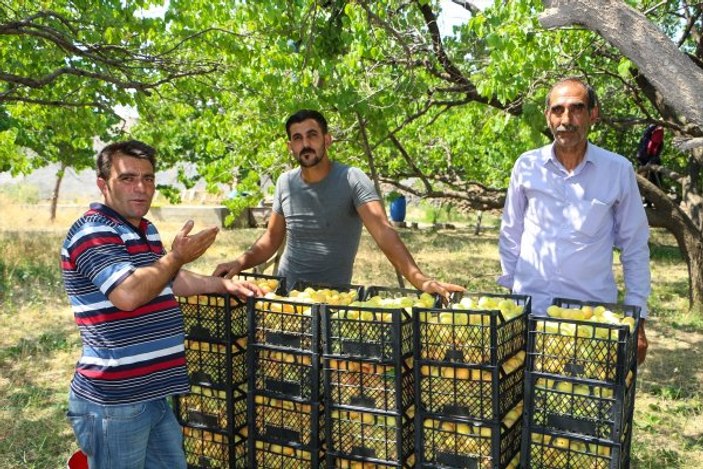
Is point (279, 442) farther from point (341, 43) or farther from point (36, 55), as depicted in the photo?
point (36, 55)

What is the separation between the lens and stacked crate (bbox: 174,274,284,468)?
10.5ft

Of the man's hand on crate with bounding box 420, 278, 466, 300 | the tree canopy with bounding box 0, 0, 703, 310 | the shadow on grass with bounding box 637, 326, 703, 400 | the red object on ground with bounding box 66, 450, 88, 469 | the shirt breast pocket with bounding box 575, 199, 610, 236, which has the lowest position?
the shadow on grass with bounding box 637, 326, 703, 400

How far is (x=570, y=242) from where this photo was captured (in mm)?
3354

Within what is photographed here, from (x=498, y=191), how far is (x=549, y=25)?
7.17m

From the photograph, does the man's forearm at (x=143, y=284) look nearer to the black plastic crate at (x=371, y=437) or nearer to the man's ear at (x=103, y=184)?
the man's ear at (x=103, y=184)

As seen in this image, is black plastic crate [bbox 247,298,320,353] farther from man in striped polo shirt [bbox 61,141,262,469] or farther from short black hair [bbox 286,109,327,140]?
short black hair [bbox 286,109,327,140]

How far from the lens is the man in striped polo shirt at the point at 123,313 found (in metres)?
2.51

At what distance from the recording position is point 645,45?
8.95 ft

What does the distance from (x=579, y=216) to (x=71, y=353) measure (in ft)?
20.5

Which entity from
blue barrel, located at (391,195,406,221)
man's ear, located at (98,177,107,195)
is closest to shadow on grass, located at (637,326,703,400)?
man's ear, located at (98,177,107,195)

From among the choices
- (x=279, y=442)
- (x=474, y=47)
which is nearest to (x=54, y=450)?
(x=279, y=442)

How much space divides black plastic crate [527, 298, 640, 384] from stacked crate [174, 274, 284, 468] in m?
1.46

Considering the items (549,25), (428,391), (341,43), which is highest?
(341,43)

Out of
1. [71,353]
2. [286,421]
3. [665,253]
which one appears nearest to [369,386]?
[286,421]
